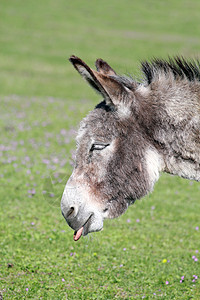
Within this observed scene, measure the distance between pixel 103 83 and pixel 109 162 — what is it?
797 millimetres

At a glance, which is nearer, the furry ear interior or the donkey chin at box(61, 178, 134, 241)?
the furry ear interior

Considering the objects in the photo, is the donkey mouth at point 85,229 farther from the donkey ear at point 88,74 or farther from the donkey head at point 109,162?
the donkey ear at point 88,74

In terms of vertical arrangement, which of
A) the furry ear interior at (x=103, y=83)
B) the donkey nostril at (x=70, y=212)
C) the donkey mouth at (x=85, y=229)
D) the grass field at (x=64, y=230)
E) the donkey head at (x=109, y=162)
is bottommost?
the grass field at (x=64, y=230)

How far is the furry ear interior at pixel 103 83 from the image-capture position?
3.99 m

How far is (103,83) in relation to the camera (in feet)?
13.4

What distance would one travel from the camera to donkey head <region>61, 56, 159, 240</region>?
4359mm

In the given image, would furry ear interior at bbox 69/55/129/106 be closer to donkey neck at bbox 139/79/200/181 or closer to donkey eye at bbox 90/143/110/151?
donkey neck at bbox 139/79/200/181

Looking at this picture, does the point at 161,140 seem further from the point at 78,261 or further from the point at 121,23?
the point at 121,23

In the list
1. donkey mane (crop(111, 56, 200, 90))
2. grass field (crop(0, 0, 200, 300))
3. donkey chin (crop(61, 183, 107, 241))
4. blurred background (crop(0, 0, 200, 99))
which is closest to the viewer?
donkey chin (crop(61, 183, 107, 241))

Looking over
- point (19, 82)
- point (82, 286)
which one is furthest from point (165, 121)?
point (19, 82)

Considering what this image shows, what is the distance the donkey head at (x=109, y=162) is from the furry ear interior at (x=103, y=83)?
0.06 meters

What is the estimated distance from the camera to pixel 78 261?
6.80 m

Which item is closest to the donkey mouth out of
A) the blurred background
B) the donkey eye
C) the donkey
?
the donkey

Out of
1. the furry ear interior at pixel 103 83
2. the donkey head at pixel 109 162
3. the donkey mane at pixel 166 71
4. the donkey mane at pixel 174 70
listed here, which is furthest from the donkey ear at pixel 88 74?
the donkey mane at pixel 174 70
